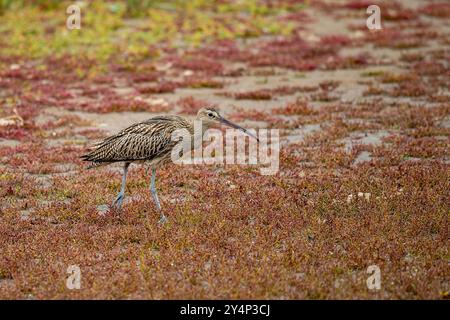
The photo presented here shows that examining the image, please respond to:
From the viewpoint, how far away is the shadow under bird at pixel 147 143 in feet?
36.9

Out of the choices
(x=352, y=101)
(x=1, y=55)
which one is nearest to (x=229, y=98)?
(x=352, y=101)

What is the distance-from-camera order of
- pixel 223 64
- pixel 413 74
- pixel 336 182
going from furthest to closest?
pixel 223 64 → pixel 413 74 → pixel 336 182

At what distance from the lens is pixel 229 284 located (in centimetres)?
855

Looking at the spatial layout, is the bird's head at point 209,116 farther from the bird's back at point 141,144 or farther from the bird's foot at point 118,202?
the bird's foot at point 118,202

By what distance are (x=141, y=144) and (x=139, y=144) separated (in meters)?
0.03

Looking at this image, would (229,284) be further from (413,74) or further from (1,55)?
(1,55)

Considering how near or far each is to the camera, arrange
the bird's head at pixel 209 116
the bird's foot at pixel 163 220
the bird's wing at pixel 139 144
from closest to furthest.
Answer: the bird's foot at pixel 163 220 < the bird's wing at pixel 139 144 < the bird's head at pixel 209 116

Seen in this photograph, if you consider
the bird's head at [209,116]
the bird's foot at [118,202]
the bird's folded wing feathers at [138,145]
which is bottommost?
the bird's foot at [118,202]

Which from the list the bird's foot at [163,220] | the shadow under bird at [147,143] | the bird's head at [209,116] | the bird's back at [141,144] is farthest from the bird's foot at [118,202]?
the bird's head at [209,116]

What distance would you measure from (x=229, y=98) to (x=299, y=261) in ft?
35.9

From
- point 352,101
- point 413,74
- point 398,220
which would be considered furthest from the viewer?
point 413,74

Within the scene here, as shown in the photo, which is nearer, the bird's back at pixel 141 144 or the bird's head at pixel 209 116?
the bird's back at pixel 141 144

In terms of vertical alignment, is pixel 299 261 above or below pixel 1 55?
below

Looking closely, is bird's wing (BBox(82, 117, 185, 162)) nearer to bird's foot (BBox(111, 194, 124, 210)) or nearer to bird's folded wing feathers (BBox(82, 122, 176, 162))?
bird's folded wing feathers (BBox(82, 122, 176, 162))
